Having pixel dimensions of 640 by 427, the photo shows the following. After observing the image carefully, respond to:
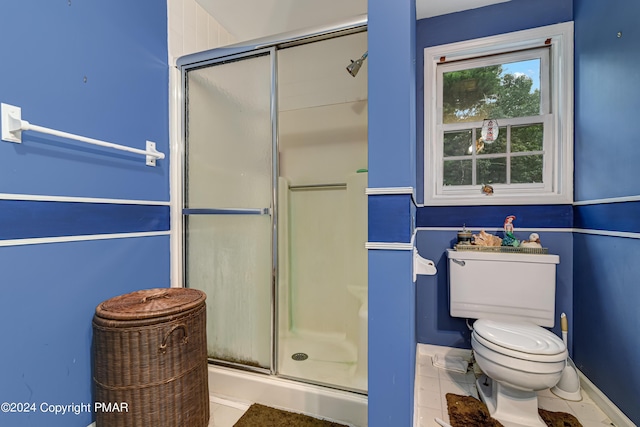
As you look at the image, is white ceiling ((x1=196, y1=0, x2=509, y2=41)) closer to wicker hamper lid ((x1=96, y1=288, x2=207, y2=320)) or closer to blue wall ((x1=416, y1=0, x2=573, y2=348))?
blue wall ((x1=416, y1=0, x2=573, y2=348))

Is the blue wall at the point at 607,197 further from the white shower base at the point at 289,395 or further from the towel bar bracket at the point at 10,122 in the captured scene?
the towel bar bracket at the point at 10,122

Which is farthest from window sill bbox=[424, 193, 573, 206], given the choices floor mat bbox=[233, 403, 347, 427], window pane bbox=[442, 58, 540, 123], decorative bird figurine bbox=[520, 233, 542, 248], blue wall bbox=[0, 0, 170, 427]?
blue wall bbox=[0, 0, 170, 427]

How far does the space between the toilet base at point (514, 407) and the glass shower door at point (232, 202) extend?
1.20 m

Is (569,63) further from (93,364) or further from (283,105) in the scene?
(93,364)

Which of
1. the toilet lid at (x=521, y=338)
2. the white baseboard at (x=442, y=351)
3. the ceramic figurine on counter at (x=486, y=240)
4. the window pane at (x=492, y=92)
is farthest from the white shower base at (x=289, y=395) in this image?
the window pane at (x=492, y=92)

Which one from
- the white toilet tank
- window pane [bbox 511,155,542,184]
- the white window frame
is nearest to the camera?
the white toilet tank

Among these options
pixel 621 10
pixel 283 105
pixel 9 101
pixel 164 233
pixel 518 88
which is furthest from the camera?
pixel 283 105

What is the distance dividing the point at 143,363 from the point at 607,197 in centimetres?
230

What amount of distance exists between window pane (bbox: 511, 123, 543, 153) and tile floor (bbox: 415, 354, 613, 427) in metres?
1.52

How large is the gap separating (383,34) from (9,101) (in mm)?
1335

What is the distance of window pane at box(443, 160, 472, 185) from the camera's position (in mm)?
2113

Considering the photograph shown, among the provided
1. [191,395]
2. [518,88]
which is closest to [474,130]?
[518,88]

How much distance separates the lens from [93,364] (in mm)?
1242

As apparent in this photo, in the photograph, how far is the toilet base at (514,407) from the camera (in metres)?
1.42
